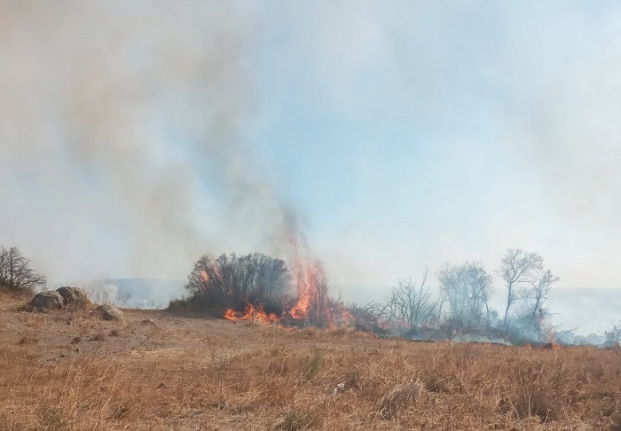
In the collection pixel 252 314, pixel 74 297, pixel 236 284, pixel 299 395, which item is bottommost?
pixel 299 395

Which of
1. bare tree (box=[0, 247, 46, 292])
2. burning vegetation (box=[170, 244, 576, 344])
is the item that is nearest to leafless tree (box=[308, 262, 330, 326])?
burning vegetation (box=[170, 244, 576, 344])

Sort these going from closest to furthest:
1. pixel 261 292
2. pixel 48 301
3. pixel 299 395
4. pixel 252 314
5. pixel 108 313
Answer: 1. pixel 299 395
2. pixel 108 313
3. pixel 48 301
4. pixel 252 314
5. pixel 261 292

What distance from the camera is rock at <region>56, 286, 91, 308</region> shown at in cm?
2132

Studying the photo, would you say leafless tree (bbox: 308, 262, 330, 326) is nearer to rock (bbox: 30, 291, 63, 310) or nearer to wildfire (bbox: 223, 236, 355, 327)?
wildfire (bbox: 223, 236, 355, 327)

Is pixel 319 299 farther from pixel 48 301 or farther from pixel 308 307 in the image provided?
pixel 48 301

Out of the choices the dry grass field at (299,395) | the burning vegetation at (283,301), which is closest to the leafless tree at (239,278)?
the burning vegetation at (283,301)

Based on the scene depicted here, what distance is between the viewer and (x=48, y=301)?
67.2 ft

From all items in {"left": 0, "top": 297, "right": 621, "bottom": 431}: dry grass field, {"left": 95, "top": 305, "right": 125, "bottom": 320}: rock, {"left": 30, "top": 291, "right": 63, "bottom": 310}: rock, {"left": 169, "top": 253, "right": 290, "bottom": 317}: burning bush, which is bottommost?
{"left": 0, "top": 297, "right": 621, "bottom": 431}: dry grass field

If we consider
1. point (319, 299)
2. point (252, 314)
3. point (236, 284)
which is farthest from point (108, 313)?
point (319, 299)

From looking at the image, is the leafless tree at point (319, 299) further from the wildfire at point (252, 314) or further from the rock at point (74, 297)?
the rock at point (74, 297)

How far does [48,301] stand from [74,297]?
1.34 metres

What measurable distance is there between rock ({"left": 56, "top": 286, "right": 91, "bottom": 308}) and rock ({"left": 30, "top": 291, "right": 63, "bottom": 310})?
0.42m

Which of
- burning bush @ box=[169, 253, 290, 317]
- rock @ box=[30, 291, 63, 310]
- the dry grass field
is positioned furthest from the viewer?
burning bush @ box=[169, 253, 290, 317]

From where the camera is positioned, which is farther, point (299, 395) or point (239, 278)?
point (239, 278)
